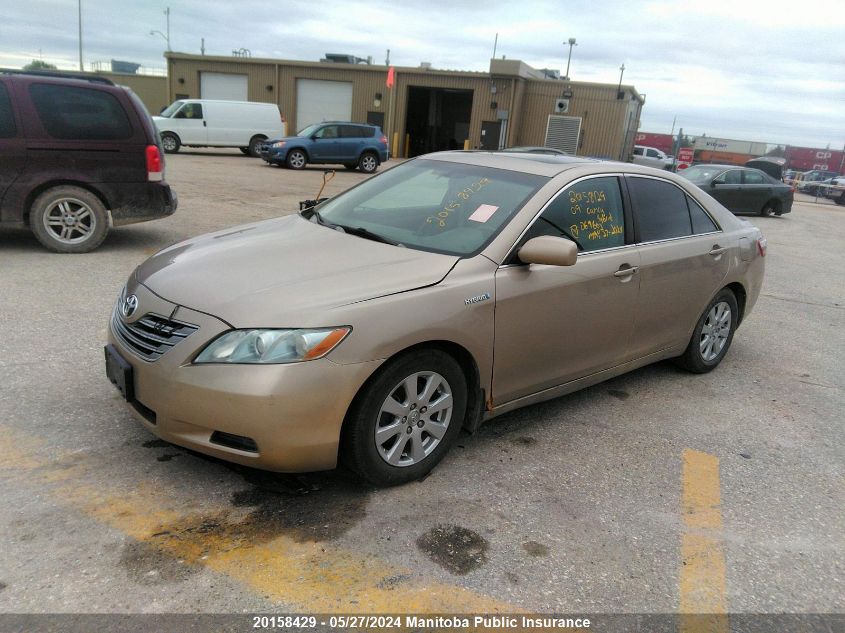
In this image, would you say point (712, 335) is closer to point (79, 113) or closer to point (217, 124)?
point (79, 113)

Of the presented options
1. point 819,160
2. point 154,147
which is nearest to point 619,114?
point 154,147

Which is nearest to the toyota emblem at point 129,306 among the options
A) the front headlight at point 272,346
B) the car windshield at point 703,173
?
the front headlight at point 272,346

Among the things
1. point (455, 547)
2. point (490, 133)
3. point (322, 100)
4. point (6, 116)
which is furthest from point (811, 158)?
point (455, 547)

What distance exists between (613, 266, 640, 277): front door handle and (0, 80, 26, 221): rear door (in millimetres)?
6038

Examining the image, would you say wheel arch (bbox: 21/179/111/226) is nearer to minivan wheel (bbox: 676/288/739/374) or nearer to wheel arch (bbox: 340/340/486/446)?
wheel arch (bbox: 340/340/486/446)

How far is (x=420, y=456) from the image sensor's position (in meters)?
3.21

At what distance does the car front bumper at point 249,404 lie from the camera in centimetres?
271

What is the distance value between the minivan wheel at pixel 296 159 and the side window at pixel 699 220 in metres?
19.3

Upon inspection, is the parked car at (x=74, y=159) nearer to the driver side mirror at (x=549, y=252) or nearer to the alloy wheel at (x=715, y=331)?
the driver side mirror at (x=549, y=252)

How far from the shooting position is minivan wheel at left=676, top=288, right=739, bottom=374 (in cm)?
489

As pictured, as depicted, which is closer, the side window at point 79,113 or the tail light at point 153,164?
the side window at point 79,113

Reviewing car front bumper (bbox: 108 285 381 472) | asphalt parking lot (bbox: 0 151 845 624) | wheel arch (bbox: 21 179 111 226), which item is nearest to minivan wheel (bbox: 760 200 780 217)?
asphalt parking lot (bbox: 0 151 845 624)

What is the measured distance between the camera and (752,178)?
59.0 ft

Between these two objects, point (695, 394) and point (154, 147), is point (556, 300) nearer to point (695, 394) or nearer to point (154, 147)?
point (695, 394)
